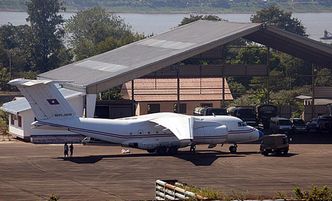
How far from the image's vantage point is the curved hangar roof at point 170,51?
225 feet

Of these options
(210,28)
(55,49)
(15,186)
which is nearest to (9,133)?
(210,28)

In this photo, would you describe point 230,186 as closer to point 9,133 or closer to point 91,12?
point 9,133

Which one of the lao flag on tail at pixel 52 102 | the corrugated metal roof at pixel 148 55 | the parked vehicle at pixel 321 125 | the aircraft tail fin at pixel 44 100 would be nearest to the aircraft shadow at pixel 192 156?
the aircraft tail fin at pixel 44 100

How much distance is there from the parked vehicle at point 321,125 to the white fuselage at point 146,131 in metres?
15.9

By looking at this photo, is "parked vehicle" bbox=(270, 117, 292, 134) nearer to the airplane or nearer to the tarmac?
the tarmac

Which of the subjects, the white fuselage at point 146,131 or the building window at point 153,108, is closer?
the white fuselage at point 146,131

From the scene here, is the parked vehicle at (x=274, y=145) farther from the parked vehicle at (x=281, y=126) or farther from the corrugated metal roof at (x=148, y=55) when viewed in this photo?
the parked vehicle at (x=281, y=126)

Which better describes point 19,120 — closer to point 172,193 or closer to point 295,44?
point 295,44

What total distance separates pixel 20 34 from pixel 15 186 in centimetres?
11846

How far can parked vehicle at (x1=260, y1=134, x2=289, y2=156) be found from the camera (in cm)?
6000

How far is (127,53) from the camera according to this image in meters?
79.0

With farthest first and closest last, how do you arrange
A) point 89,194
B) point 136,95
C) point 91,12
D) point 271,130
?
point 91,12
point 136,95
point 271,130
point 89,194

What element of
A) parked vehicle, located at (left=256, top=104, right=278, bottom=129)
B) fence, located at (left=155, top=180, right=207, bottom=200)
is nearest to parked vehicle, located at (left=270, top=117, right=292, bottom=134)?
parked vehicle, located at (left=256, top=104, right=278, bottom=129)

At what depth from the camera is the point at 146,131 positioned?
60188mm
